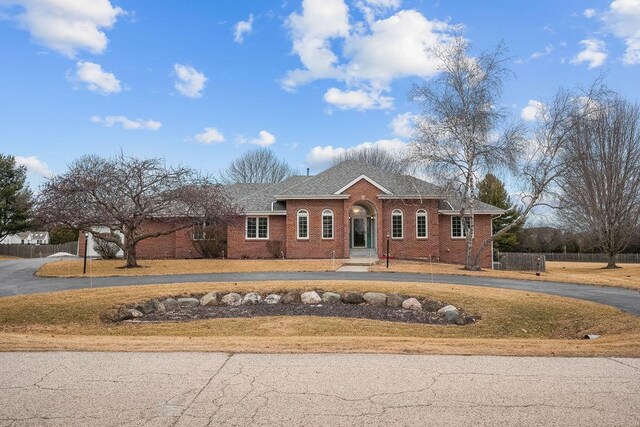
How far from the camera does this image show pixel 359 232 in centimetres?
3319

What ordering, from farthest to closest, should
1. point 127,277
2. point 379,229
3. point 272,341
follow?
point 379,229
point 127,277
point 272,341

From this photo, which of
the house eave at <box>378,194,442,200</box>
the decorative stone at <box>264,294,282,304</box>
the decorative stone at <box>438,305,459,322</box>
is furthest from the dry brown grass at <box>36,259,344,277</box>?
the decorative stone at <box>438,305,459,322</box>

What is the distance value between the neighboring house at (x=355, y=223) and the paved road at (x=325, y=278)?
977 centimetres

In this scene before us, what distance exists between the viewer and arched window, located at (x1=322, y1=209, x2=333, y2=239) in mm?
31469

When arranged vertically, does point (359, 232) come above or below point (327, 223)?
below

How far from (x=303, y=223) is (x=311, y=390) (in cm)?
2647

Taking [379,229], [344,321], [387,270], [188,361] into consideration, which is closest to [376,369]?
[188,361]

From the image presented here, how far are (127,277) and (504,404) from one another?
1916cm

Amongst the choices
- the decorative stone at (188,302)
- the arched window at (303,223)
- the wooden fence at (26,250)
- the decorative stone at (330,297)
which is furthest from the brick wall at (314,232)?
the wooden fence at (26,250)

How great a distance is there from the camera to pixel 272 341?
336 inches

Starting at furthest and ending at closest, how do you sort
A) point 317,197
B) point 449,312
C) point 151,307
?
point 317,197
point 151,307
point 449,312

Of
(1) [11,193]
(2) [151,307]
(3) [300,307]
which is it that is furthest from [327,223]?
(1) [11,193]

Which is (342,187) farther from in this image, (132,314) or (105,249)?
(132,314)

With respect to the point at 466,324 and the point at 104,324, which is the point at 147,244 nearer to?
the point at 104,324
